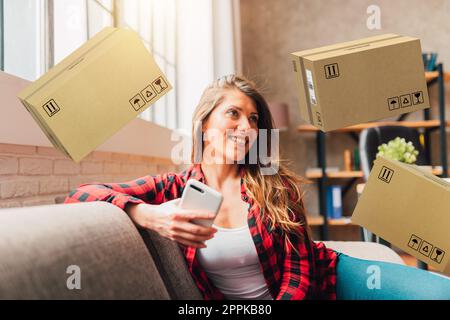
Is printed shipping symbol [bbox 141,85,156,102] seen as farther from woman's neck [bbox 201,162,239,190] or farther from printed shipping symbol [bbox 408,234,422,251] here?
printed shipping symbol [bbox 408,234,422,251]

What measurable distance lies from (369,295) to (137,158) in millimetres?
1365

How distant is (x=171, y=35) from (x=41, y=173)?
1764 mm

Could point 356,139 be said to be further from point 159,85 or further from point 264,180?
point 159,85

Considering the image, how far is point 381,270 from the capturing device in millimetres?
1122

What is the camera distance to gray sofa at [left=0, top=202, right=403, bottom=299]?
0.53 metres

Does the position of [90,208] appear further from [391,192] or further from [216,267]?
A: [391,192]

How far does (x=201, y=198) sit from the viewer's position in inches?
31.0

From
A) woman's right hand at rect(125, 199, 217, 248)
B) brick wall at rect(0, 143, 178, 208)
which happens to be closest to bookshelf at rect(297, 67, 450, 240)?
brick wall at rect(0, 143, 178, 208)

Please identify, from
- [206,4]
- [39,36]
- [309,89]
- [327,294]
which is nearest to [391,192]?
[309,89]

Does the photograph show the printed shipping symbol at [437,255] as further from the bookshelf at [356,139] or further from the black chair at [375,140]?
the bookshelf at [356,139]

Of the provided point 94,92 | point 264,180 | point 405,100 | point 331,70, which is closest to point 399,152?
point 264,180

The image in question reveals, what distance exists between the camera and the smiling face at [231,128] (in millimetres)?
1108

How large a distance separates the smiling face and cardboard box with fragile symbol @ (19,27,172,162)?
9.6 inches

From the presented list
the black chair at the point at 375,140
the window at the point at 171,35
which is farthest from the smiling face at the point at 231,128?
the black chair at the point at 375,140
